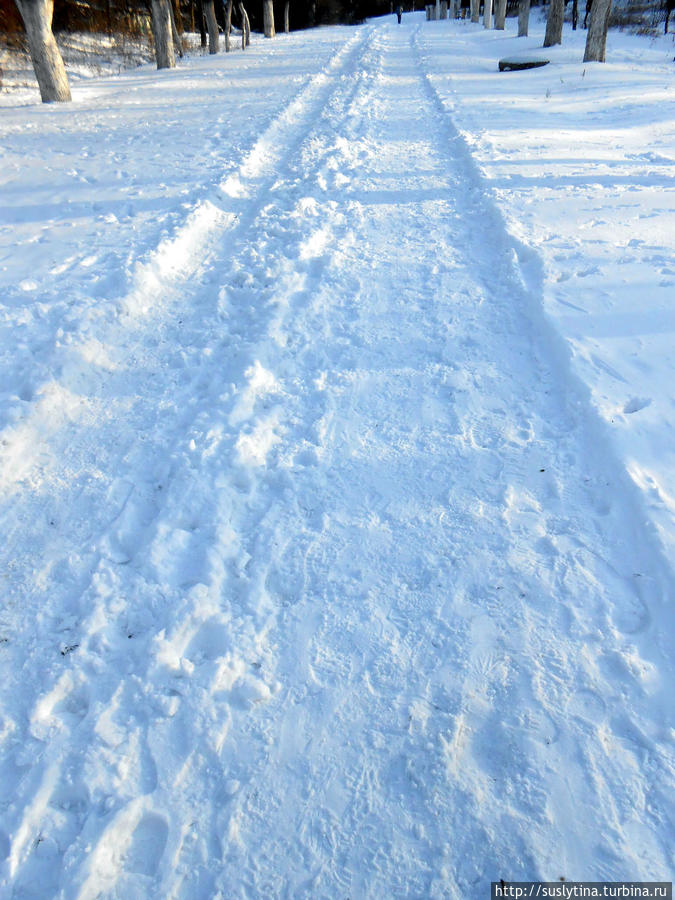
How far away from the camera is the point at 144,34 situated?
2753 cm

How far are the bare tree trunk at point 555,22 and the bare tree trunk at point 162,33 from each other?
13.1 meters

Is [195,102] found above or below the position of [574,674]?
above

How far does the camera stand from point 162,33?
58.4ft

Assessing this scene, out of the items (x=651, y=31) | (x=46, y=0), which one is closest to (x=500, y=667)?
(x=46, y=0)

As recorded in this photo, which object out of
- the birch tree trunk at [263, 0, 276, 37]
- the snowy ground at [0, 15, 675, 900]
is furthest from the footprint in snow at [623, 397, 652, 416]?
the birch tree trunk at [263, 0, 276, 37]

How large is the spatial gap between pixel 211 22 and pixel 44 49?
600 inches

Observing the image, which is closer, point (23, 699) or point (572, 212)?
point (23, 699)

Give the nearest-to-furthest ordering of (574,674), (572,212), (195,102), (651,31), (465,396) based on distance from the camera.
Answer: (574,674) → (465,396) → (572,212) → (195,102) → (651,31)

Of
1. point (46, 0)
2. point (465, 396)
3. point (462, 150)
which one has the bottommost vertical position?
point (465, 396)

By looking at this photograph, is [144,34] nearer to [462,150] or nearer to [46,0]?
[46,0]

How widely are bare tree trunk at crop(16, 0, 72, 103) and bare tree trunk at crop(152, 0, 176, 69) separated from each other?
6505 millimetres

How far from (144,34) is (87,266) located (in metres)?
30.8

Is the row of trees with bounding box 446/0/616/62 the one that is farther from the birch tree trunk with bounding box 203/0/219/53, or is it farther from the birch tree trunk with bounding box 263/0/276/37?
the birch tree trunk with bounding box 203/0/219/53

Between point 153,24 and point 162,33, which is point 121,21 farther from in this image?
point 162,33
